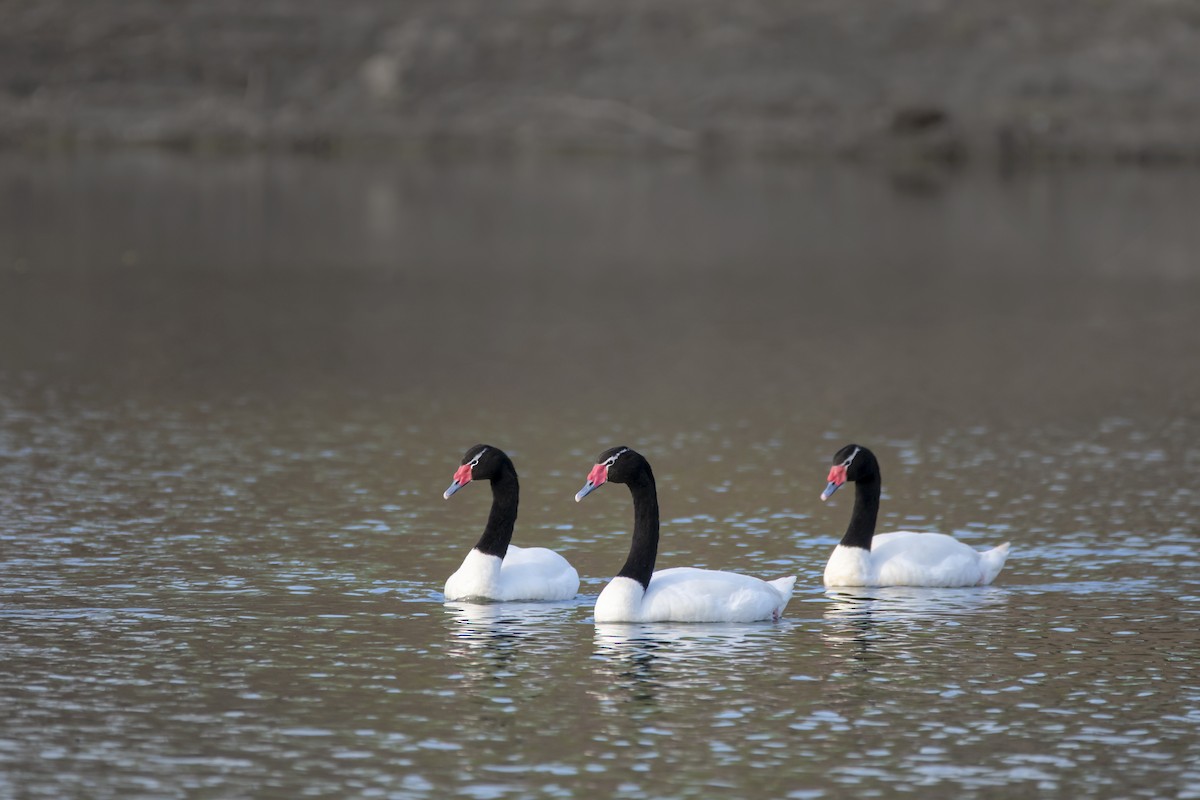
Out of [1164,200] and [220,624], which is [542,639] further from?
[1164,200]

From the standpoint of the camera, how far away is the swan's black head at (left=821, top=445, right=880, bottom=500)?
18281mm

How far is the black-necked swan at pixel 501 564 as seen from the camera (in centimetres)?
1745

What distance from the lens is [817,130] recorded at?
83000 mm

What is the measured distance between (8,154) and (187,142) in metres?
7.96

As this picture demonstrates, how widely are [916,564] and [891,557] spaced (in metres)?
0.23

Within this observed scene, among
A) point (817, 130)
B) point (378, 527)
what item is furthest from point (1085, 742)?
point (817, 130)

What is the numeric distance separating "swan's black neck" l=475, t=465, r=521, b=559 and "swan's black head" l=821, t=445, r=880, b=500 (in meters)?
2.78

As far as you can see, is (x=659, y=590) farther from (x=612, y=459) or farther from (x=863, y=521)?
(x=863, y=521)

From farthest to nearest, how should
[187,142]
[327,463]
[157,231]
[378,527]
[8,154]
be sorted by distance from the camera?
[187,142] → [8,154] → [157,231] → [327,463] → [378,527]

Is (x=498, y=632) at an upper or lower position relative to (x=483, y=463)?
lower

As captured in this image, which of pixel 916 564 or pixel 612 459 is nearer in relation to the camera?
pixel 612 459

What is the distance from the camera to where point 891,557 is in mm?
18422

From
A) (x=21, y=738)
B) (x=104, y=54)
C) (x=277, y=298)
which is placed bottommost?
(x=21, y=738)

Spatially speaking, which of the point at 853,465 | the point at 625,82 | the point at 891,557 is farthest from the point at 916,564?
the point at 625,82
